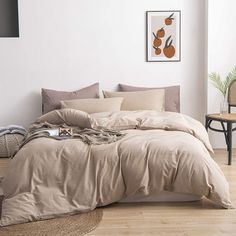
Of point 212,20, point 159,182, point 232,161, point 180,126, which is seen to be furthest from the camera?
point 212,20

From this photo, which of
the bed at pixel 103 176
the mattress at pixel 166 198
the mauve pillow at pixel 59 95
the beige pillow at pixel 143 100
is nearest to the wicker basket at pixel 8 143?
the mauve pillow at pixel 59 95

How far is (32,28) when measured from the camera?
5.56m

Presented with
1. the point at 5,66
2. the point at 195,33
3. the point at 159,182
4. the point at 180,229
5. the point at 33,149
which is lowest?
the point at 180,229

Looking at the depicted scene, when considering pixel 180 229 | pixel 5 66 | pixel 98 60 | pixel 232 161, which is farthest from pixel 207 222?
pixel 5 66

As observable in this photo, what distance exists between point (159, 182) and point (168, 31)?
2.85m

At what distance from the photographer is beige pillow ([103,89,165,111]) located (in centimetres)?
519

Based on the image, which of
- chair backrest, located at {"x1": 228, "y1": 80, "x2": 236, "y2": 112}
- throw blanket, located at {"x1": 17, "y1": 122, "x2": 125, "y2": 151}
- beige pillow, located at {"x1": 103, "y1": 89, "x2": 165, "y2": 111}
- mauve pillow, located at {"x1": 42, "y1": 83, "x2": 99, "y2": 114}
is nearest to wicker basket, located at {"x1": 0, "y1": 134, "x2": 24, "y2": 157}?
mauve pillow, located at {"x1": 42, "y1": 83, "x2": 99, "y2": 114}

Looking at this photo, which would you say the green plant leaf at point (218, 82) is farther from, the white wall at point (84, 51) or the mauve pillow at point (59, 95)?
the mauve pillow at point (59, 95)

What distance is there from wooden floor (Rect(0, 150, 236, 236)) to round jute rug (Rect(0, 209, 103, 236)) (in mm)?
77

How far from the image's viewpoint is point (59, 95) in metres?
5.43

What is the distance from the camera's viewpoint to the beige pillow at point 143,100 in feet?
17.0

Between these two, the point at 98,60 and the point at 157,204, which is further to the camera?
the point at 98,60

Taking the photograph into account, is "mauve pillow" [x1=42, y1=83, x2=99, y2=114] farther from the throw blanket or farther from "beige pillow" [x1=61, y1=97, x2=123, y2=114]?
the throw blanket

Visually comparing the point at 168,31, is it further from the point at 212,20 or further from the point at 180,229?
the point at 180,229
